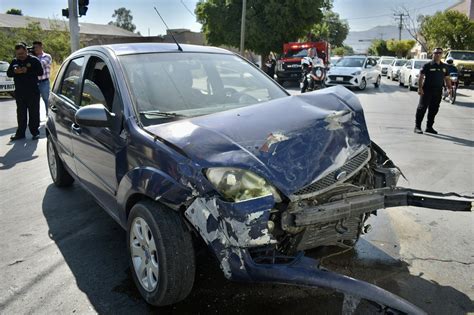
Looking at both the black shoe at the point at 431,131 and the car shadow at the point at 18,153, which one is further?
the black shoe at the point at 431,131

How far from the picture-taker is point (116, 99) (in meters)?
3.39

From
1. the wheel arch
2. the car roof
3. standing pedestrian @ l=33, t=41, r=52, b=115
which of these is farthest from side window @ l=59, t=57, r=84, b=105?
standing pedestrian @ l=33, t=41, r=52, b=115

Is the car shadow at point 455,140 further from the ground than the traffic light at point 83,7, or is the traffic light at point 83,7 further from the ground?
the traffic light at point 83,7

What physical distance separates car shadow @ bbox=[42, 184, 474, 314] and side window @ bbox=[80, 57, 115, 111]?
1.29 meters

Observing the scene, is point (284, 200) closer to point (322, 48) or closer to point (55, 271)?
point (55, 271)

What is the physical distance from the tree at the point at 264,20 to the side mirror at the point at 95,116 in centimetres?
2708

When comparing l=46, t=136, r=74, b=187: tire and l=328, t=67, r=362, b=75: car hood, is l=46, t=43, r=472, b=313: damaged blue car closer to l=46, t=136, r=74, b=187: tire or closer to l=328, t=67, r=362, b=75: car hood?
l=46, t=136, r=74, b=187: tire

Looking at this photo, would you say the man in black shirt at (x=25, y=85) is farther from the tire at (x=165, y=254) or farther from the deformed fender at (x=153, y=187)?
the tire at (x=165, y=254)

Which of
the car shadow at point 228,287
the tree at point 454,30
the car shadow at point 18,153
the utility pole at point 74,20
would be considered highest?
the tree at point 454,30

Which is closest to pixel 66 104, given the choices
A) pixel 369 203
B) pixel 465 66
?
pixel 369 203

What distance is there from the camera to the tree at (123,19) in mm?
98812

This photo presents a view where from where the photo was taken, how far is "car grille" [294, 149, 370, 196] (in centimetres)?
263

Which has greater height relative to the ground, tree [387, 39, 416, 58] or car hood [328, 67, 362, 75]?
tree [387, 39, 416, 58]

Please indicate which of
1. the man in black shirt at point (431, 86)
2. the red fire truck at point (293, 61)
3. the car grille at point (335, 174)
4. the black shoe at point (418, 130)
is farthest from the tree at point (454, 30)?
the car grille at point (335, 174)
